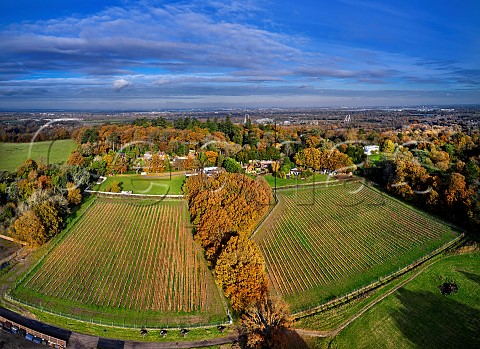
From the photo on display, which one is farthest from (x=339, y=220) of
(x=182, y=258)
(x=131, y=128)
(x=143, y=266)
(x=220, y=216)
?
(x=131, y=128)

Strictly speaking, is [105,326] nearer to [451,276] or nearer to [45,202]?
[45,202]

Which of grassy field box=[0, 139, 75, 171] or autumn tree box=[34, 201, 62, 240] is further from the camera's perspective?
grassy field box=[0, 139, 75, 171]

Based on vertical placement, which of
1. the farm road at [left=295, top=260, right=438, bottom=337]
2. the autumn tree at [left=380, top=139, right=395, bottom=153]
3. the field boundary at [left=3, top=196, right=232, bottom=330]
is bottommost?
the farm road at [left=295, top=260, right=438, bottom=337]

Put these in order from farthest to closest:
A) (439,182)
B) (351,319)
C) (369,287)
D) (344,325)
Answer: (439,182) → (369,287) → (351,319) → (344,325)

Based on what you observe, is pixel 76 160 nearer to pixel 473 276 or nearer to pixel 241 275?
pixel 241 275

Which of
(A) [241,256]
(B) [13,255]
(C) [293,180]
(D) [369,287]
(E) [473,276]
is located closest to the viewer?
(A) [241,256]

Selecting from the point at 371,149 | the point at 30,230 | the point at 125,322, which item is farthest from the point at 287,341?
the point at 371,149

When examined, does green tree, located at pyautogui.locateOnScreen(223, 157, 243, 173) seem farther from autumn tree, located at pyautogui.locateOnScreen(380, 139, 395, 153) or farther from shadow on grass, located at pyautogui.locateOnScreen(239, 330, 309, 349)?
autumn tree, located at pyautogui.locateOnScreen(380, 139, 395, 153)

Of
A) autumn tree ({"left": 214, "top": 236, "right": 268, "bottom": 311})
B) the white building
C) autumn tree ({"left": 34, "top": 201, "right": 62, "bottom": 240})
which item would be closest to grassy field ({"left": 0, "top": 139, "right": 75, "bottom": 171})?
autumn tree ({"left": 34, "top": 201, "right": 62, "bottom": 240})
